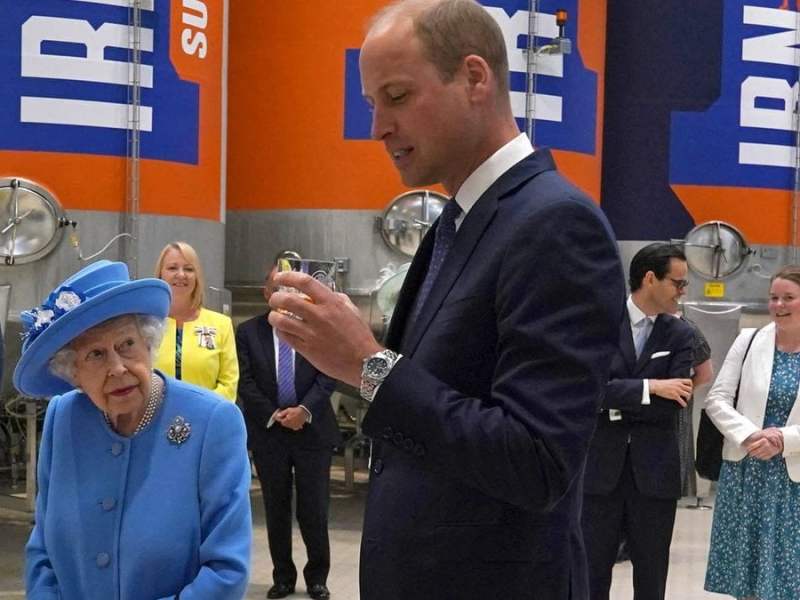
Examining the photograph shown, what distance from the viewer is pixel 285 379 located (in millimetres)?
7098

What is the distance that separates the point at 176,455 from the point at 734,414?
3.82 meters

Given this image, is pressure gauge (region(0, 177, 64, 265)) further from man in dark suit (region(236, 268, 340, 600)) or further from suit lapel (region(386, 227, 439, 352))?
suit lapel (region(386, 227, 439, 352))

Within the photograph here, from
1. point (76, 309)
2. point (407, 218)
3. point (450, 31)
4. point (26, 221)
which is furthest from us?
point (407, 218)

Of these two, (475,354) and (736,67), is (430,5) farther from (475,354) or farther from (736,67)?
(736,67)

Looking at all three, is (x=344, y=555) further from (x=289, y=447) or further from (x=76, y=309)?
(x=76, y=309)

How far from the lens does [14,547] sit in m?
7.94

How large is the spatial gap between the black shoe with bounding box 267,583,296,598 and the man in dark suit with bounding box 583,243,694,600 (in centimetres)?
207

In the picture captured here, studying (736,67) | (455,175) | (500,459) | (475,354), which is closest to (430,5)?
(455,175)

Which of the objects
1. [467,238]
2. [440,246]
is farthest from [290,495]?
[467,238]

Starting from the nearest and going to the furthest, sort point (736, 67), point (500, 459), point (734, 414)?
point (500, 459) → point (734, 414) → point (736, 67)

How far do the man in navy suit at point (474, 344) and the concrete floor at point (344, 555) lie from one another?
502 centimetres

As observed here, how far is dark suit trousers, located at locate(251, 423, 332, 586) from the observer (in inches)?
272

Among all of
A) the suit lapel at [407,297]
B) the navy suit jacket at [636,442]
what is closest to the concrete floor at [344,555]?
the navy suit jacket at [636,442]

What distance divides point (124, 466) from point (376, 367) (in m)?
1.14
